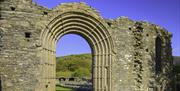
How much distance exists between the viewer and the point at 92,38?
1644 centimetres

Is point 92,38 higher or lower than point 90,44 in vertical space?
higher

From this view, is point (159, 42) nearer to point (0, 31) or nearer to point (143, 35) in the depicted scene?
point (143, 35)

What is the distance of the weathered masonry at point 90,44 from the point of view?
14.5m

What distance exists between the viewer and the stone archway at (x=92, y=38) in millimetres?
15531

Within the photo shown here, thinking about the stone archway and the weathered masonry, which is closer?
the weathered masonry

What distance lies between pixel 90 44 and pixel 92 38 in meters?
0.36

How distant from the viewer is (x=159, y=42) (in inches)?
728

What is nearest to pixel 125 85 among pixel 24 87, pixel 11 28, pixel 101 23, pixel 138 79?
pixel 138 79

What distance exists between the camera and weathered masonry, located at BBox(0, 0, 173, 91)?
14.5m

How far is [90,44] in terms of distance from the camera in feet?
54.5

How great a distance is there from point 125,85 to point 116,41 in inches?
87.9

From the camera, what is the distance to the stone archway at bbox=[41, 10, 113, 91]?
51.0 feet

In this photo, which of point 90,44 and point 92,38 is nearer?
point 92,38

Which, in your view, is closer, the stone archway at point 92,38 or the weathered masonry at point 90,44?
the weathered masonry at point 90,44
